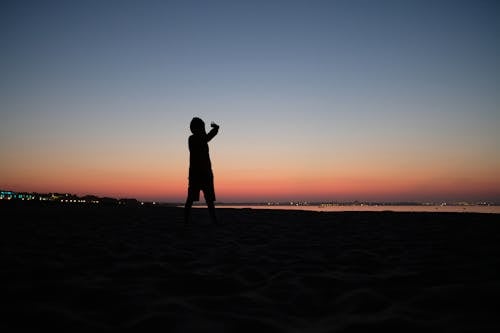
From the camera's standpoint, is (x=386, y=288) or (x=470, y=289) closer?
(x=470, y=289)

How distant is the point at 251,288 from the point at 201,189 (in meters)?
5.07

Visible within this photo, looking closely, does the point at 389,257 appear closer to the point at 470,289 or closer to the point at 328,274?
the point at 328,274

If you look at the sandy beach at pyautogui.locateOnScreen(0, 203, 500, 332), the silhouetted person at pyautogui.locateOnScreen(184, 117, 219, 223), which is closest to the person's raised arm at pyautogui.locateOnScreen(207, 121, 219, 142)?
the silhouetted person at pyautogui.locateOnScreen(184, 117, 219, 223)

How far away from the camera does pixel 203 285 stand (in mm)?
2775

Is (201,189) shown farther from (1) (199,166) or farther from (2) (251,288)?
(2) (251,288)

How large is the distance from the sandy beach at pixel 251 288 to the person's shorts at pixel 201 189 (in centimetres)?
275

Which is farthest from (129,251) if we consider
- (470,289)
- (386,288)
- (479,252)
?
(479,252)

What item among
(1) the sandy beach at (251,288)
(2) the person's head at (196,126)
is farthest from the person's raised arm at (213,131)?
(1) the sandy beach at (251,288)

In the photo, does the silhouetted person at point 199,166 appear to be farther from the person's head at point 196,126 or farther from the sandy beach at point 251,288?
the sandy beach at point 251,288

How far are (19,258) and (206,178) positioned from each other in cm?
431

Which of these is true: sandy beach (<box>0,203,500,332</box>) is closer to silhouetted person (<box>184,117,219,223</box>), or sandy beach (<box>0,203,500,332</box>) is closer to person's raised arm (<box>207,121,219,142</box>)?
silhouetted person (<box>184,117,219,223</box>)

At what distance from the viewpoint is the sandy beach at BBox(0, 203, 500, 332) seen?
6.41 ft

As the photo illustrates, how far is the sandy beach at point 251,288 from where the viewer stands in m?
1.95

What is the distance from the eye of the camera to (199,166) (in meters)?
7.64
